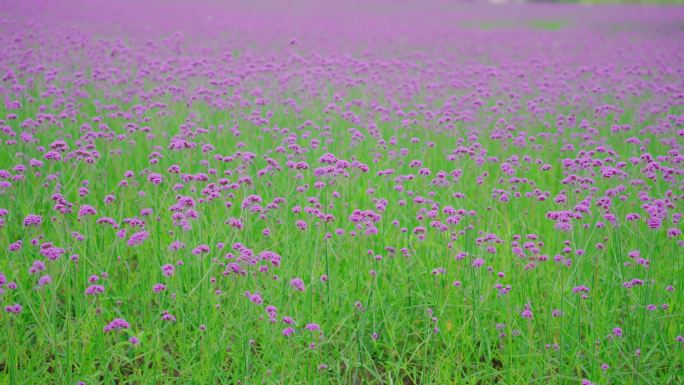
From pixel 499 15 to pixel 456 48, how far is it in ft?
60.4

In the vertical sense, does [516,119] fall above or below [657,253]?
above

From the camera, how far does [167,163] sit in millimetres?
5289

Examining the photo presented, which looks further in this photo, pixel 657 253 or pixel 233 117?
pixel 233 117

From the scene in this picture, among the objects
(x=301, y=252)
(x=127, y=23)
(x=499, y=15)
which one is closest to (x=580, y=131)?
(x=301, y=252)

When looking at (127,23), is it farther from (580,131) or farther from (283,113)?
(580,131)

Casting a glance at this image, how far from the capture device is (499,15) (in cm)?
3052

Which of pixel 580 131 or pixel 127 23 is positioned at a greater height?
pixel 127 23

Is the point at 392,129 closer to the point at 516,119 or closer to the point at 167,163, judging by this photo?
the point at 516,119

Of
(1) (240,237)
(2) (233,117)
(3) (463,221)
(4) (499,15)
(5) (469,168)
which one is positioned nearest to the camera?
(1) (240,237)

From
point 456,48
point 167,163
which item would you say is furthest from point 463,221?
point 456,48

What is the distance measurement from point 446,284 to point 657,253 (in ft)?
5.67

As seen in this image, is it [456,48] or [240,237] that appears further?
[456,48]

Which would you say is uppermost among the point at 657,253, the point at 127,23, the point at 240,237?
the point at 127,23

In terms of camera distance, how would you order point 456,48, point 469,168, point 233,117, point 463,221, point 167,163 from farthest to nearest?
point 456,48
point 233,117
point 469,168
point 167,163
point 463,221
